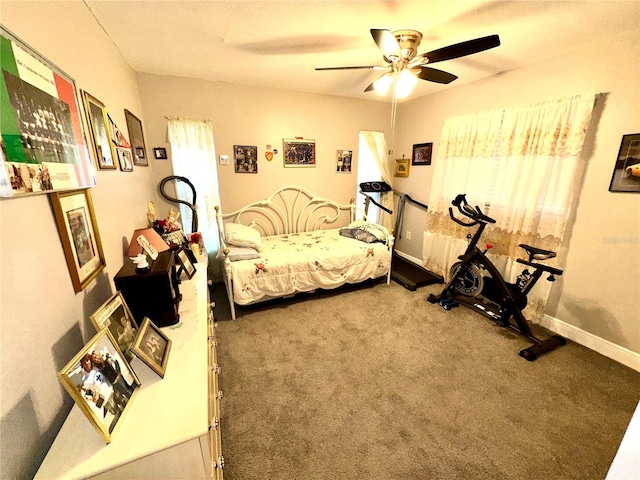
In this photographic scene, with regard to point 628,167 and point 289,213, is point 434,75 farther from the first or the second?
point 289,213

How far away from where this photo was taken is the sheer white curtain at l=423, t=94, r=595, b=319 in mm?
2141

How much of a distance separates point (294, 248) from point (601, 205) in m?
2.72

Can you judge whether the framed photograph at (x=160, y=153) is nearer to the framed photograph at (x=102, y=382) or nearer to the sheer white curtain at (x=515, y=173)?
the framed photograph at (x=102, y=382)

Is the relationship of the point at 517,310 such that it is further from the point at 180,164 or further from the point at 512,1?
the point at 180,164

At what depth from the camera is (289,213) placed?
3598 millimetres

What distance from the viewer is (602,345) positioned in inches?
83.3

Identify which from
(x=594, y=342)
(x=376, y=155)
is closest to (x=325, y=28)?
(x=376, y=155)

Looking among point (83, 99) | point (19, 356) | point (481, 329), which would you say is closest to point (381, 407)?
point (481, 329)

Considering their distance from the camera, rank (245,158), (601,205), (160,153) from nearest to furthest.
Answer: (601,205)
(160,153)
(245,158)

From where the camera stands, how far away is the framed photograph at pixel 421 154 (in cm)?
347

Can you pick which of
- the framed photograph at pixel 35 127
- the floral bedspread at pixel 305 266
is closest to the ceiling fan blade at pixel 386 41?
the framed photograph at pixel 35 127

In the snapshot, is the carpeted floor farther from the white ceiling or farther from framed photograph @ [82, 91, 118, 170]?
the white ceiling

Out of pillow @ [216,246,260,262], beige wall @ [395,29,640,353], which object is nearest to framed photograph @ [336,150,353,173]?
pillow @ [216,246,260,262]

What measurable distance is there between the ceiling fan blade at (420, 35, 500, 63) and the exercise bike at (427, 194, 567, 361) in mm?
1264
